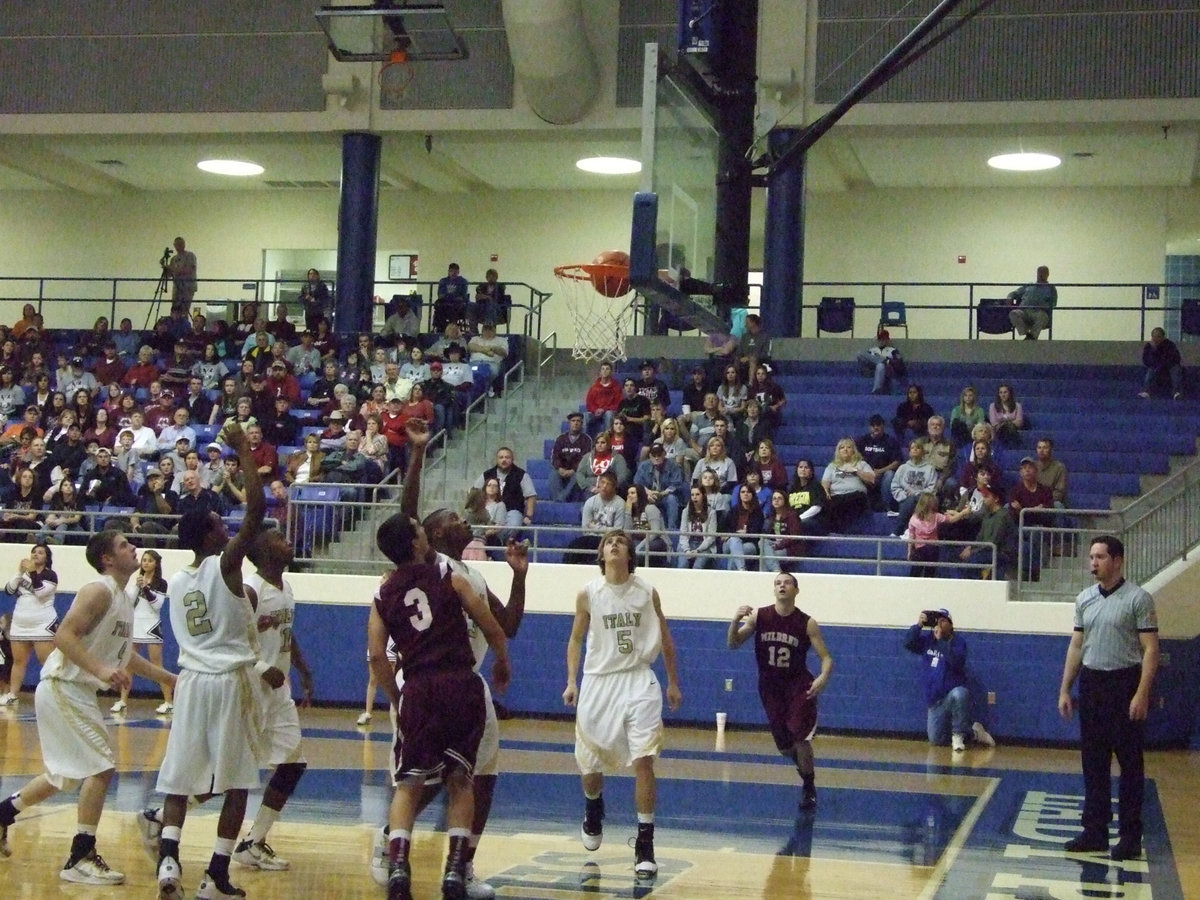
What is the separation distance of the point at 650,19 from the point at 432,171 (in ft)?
20.6

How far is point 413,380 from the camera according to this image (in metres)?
23.4

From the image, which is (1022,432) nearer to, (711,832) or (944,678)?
(944,678)

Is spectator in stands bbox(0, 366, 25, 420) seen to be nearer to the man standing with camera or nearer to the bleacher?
the man standing with camera

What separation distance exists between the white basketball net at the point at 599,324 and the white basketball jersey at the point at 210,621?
14.1 meters

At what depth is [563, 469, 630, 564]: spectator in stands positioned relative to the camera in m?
19.0

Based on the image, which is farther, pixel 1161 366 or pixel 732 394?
pixel 1161 366

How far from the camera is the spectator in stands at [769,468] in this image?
1950 centimetres

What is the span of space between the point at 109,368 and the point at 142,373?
28.6 inches

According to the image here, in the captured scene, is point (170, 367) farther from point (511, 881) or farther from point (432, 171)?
point (511, 881)

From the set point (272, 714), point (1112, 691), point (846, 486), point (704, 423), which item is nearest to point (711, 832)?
point (1112, 691)

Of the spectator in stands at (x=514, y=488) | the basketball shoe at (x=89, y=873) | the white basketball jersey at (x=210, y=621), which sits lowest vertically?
the basketball shoe at (x=89, y=873)

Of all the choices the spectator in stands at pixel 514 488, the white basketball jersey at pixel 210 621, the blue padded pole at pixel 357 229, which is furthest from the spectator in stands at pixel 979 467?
the white basketball jersey at pixel 210 621

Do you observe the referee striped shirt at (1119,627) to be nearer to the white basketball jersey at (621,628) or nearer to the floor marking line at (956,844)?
the floor marking line at (956,844)

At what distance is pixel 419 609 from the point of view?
778 cm
